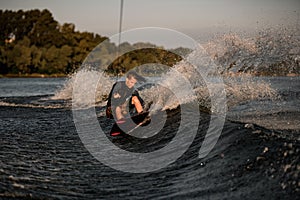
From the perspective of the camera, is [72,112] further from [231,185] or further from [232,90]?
[231,185]

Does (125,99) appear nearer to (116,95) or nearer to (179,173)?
(116,95)

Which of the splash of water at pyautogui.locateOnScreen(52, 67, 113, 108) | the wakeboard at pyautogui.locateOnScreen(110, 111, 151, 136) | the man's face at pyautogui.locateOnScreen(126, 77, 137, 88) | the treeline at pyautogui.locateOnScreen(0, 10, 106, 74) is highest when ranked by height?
the man's face at pyautogui.locateOnScreen(126, 77, 137, 88)

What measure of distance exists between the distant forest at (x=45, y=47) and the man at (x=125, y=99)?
50324mm

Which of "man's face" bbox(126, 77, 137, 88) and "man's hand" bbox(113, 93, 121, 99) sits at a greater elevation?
"man's face" bbox(126, 77, 137, 88)

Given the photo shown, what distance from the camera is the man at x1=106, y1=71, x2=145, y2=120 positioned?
368 inches

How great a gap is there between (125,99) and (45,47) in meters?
76.6

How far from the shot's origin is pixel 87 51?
8306cm

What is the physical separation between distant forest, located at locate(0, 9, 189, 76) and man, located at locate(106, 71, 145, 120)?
165 feet

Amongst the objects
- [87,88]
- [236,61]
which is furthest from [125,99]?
[87,88]

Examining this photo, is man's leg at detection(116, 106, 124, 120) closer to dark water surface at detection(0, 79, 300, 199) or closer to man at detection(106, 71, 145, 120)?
man at detection(106, 71, 145, 120)

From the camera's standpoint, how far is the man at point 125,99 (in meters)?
9.34

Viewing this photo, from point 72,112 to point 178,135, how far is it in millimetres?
7937

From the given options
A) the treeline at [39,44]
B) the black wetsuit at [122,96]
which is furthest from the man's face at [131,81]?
the treeline at [39,44]

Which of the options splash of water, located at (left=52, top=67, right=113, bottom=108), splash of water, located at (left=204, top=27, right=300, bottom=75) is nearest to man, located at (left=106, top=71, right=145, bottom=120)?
splash of water, located at (left=204, top=27, right=300, bottom=75)
